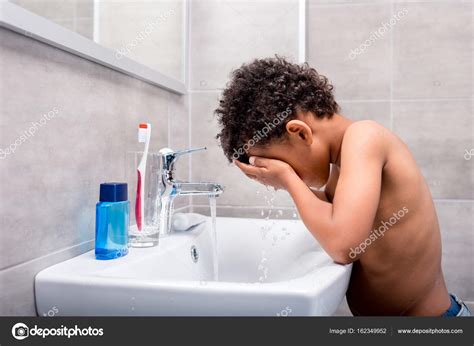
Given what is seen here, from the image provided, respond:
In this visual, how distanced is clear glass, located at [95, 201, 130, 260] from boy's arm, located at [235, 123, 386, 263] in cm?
30

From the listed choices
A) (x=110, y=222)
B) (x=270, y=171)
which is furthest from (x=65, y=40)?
(x=270, y=171)

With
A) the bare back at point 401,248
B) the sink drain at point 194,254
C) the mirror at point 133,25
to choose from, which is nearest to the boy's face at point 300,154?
the bare back at point 401,248

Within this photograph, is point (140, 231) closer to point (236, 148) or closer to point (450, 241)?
point (236, 148)

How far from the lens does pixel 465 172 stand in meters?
1.18

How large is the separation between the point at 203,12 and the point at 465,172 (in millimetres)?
942

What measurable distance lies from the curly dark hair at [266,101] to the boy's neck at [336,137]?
0.09 feet

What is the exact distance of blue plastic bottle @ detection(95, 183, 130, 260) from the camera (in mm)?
640

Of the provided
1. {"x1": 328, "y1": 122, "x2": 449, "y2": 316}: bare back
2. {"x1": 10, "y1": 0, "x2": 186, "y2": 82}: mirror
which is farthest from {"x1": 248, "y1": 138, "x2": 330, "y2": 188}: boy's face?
{"x1": 10, "y1": 0, "x2": 186, "y2": 82}: mirror

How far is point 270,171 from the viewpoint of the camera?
30.1 inches

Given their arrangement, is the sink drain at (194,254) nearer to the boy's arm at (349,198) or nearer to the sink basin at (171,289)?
the sink basin at (171,289)

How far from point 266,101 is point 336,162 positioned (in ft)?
0.64

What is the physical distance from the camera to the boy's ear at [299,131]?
0.75 m

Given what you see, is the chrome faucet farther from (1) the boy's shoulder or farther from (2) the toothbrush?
(1) the boy's shoulder
